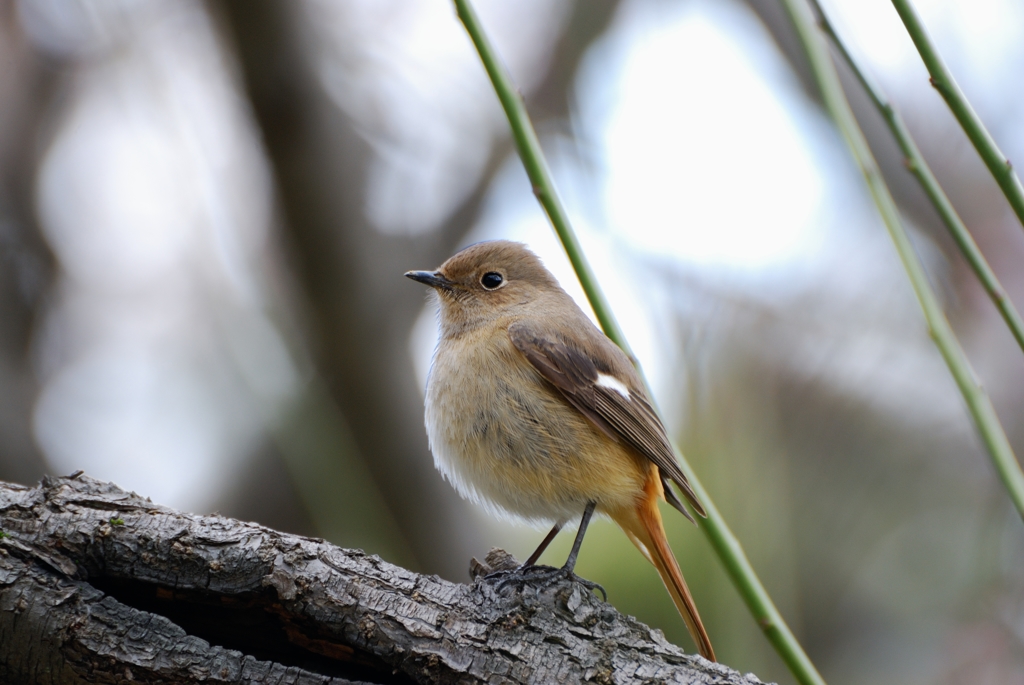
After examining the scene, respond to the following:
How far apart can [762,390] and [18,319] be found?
488 cm

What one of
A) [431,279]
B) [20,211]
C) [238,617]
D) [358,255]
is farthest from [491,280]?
[20,211]

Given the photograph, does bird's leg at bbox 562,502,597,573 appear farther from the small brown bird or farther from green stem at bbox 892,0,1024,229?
green stem at bbox 892,0,1024,229

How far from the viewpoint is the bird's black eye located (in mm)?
3445

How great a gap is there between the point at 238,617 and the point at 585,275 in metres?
1.27

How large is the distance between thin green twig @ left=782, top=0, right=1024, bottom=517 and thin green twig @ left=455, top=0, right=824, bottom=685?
46 centimetres

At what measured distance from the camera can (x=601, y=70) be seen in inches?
192

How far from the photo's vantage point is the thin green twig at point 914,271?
4.41 feet

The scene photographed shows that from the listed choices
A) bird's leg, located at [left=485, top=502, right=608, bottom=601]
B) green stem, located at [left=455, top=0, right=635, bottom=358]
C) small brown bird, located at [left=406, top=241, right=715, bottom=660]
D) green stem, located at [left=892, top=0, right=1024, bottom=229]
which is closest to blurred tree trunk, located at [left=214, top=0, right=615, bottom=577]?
small brown bird, located at [left=406, top=241, right=715, bottom=660]

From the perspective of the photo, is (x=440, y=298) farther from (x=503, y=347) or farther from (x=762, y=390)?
(x=762, y=390)

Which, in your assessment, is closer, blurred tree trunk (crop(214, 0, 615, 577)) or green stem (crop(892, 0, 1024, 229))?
green stem (crop(892, 0, 1024, 229))

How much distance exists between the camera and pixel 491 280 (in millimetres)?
3463

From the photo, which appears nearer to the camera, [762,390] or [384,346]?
[762,390]

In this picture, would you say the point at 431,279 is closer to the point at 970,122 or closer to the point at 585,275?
the point at 585,275

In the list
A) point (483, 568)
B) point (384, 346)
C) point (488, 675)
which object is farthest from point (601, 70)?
point (488, 675)
